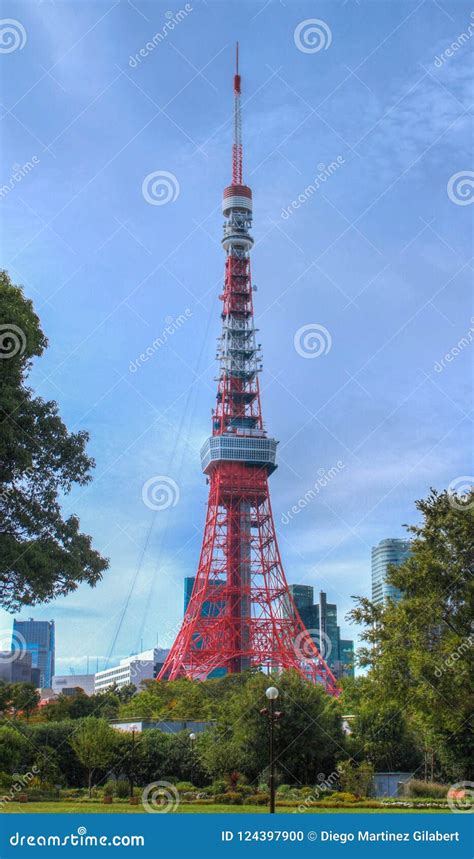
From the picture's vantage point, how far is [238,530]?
84.7 metres

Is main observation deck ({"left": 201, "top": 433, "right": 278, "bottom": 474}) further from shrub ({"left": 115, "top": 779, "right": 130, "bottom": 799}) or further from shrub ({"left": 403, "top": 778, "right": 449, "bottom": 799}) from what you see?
shrub ({"left": 403, "top": 778, "right": 449, "bottom": 799})

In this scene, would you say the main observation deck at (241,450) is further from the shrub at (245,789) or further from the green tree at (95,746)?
the shrub at (245,789)

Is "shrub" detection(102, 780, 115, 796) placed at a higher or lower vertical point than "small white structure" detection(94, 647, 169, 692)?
lower

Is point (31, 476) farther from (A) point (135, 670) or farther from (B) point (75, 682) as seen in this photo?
(B) point (75, 682)

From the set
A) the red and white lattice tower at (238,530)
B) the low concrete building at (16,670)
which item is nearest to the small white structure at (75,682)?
the low concrete building at (16,670)

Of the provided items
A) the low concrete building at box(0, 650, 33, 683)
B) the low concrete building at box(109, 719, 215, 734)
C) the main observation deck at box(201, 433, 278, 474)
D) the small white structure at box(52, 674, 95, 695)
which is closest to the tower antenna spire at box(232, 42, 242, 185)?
the main observation deck at box(201, 433, 278, 474)

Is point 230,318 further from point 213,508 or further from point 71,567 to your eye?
point 71,567

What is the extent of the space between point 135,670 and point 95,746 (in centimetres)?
13405

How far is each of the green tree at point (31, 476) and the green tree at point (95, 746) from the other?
684 inches

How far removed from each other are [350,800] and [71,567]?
14.5 m

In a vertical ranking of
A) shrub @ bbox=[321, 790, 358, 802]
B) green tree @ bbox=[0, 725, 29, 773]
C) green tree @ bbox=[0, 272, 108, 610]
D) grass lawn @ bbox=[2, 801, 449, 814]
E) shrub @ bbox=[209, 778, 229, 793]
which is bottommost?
shrub @ bbox=[209, 778, 229, 793]

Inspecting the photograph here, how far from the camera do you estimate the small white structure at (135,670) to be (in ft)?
543

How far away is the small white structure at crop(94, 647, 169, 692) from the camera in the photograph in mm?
165625

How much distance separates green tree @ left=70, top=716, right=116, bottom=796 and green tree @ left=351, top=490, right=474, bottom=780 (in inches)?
466
